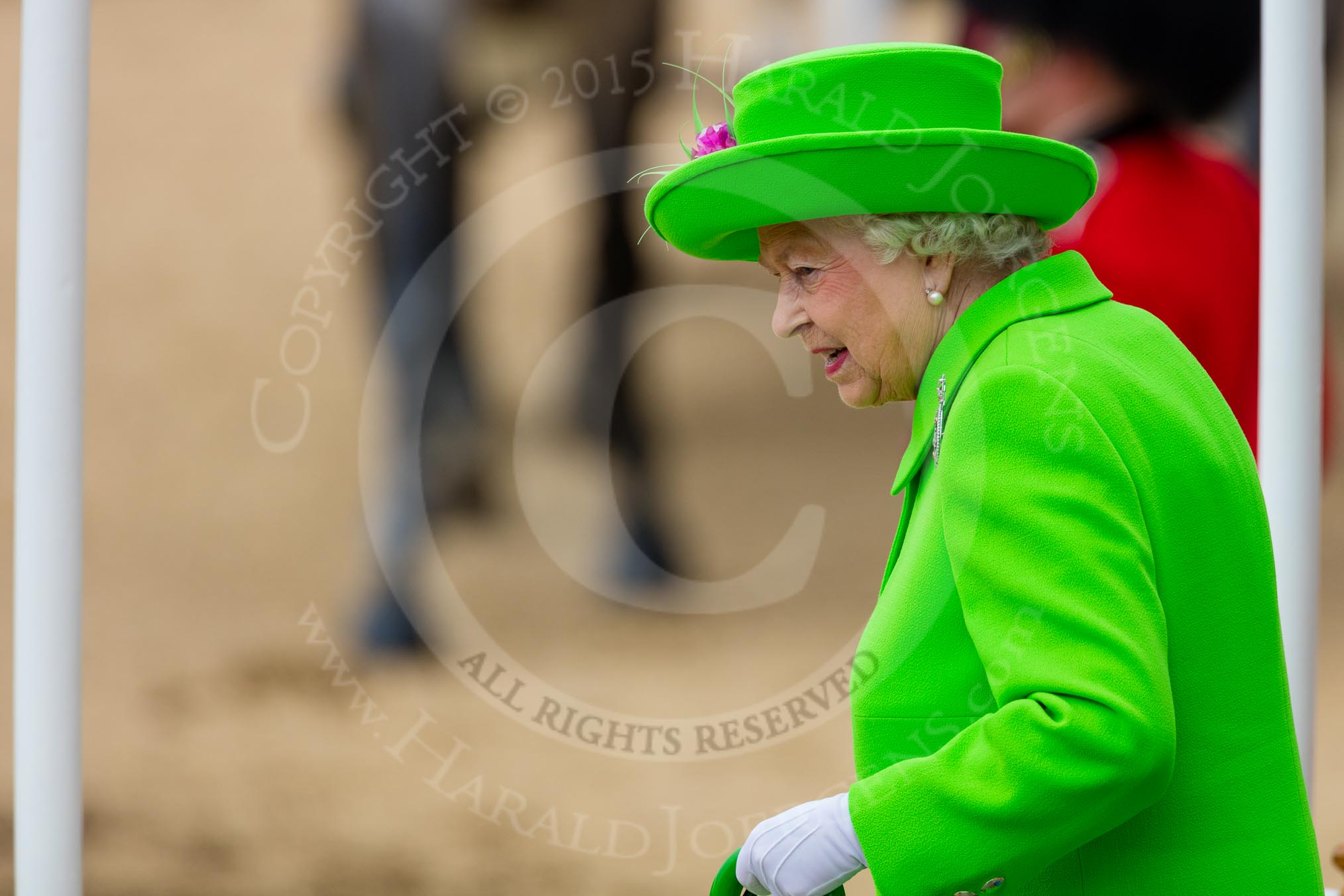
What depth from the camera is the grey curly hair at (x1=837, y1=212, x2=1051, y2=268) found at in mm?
1186

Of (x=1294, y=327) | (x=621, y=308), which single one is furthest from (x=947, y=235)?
(x=621, y=308)

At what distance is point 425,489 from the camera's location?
21.7ft

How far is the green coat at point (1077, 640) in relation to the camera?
97 cm

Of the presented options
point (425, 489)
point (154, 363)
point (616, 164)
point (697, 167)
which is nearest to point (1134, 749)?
point (697, 167)

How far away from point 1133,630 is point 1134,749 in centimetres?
8

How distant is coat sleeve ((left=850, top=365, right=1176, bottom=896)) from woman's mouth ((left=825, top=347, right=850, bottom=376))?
10.4 inches

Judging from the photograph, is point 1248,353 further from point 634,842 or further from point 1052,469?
point 634,842

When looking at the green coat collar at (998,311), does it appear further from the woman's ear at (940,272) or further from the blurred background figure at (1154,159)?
the blurred background figure at (1154,159)

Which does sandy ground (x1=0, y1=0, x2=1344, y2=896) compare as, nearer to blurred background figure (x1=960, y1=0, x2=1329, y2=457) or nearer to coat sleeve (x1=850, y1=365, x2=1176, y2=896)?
blurred background figure (x1=960, y1=0, x2=1329, y2=457)

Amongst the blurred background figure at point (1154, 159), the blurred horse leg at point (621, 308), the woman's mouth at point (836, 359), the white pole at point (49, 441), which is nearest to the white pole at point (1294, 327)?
the blurred background figure at point (1154, 159)

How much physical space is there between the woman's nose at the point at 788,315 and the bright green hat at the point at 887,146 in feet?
0.25

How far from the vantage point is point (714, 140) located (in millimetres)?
1394

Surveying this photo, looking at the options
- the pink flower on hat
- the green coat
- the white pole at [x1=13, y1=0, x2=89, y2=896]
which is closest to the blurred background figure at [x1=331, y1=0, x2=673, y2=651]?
the white pole at [x1=13, y1=0, x2=89, y2=896]

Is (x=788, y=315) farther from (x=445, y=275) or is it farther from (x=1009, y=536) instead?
(x=445, y=275)
